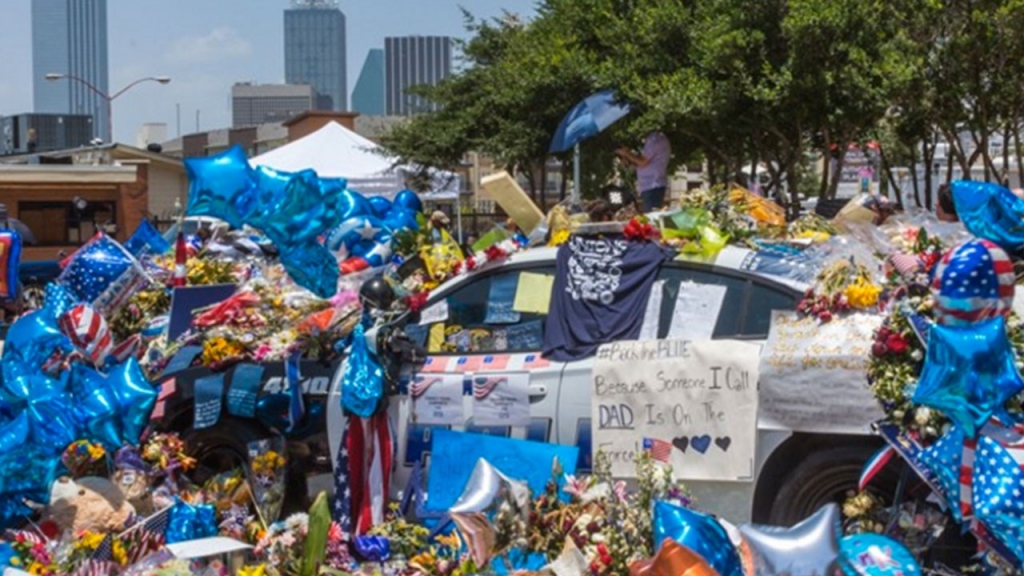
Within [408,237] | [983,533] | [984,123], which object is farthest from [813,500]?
[984,123]

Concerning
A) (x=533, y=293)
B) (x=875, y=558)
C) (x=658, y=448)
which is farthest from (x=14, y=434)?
(x=875, y=558)

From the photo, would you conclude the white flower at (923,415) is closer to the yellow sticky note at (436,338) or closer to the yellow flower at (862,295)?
the yellow flower at (862,295)

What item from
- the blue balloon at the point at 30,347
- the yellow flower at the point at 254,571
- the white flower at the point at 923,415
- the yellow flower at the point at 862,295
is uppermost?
the yellow flower at the point at 862,295

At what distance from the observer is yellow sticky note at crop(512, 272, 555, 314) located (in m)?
7.41

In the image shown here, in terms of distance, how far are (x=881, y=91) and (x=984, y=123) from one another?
14.7ft

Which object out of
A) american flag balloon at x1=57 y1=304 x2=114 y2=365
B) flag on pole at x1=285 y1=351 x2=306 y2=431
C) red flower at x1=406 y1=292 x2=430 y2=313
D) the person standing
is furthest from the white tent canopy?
red flower at x1=406 y1=292 x2=430 y2=313

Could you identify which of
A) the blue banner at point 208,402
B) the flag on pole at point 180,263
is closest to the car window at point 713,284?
the blue banner at point 208,402

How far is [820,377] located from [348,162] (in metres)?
23.3

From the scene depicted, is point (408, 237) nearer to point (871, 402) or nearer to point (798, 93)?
point (871, 402)

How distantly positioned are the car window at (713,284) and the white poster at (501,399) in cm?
72

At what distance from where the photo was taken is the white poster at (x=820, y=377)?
614 cm

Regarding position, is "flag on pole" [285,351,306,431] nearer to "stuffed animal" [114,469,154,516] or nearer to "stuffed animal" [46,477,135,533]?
"stuffed animal" [114,469,154,516]

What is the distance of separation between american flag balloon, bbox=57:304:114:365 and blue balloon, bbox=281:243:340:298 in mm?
1110

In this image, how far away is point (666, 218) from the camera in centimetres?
751
